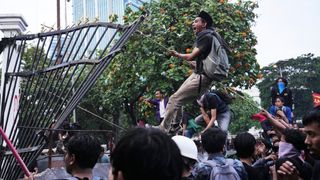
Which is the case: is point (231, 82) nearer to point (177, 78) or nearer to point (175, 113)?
point (177, 78)

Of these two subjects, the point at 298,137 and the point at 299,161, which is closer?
the point at 299,161

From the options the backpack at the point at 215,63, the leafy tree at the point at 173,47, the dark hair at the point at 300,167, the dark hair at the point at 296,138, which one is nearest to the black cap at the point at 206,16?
the backpack at the point at 215,63

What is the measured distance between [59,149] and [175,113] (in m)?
1.82

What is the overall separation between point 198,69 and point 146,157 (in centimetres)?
399

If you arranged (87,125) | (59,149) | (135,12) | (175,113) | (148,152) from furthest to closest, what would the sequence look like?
(87,125), (135,12), (59,149), (175,113), (148,152)

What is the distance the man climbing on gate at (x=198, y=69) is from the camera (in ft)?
17.6

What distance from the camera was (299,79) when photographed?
52156mm

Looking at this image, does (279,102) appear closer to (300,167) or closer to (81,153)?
(300,167)

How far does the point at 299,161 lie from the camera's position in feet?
10.7

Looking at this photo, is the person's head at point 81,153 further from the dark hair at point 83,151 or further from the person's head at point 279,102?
the person's head at point 279,102

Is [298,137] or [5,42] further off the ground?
[5,42]

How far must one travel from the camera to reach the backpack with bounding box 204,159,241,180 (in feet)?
11.2

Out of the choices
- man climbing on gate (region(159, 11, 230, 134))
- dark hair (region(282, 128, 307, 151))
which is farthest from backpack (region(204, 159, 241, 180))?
man climbing on gate (region(159, 11, 230, 134))

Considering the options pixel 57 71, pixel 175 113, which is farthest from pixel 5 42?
pixel 175 113
